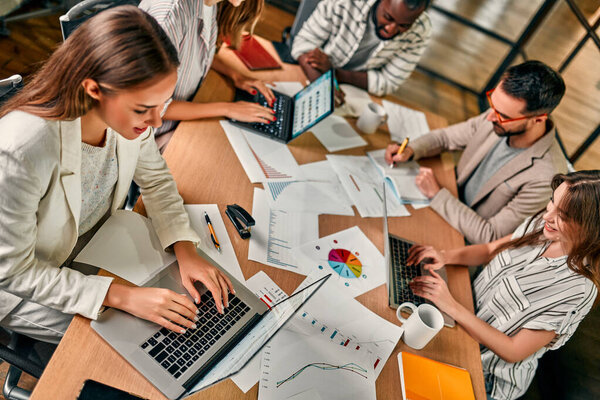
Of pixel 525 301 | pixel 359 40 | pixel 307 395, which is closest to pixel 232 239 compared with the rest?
pixel 307 395

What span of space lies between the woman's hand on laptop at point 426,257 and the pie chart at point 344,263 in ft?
0.67

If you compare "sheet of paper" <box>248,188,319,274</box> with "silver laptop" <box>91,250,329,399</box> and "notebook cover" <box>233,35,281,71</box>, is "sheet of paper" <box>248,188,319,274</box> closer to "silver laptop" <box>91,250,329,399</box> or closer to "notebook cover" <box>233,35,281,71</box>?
"silver laptop" <box>91,250,329,399</box>

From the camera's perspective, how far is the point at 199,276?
1.14 m

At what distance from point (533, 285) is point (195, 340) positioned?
109 centimetres

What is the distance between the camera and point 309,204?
1.54m

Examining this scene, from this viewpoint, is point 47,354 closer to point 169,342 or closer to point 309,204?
point 169,342

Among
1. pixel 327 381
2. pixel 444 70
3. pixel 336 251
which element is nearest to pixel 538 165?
pixel 336 251

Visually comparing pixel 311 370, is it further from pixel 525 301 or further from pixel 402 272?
pixel 525 301

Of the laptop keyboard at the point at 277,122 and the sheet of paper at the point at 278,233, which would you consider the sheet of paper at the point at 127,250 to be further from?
the laptop keyboard at the point at 277,122

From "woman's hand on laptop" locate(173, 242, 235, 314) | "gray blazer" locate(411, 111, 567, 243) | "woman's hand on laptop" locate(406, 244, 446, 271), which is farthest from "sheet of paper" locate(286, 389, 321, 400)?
"gray blazer" locate(411, 111, 567, 243)

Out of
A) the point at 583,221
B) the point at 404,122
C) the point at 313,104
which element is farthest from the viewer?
the point at 404,122

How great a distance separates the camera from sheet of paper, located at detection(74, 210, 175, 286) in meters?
1.13

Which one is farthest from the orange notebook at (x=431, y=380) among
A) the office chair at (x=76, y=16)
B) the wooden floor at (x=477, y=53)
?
the wooden floor at (x=477, y=53)

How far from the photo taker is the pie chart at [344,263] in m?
1.38
